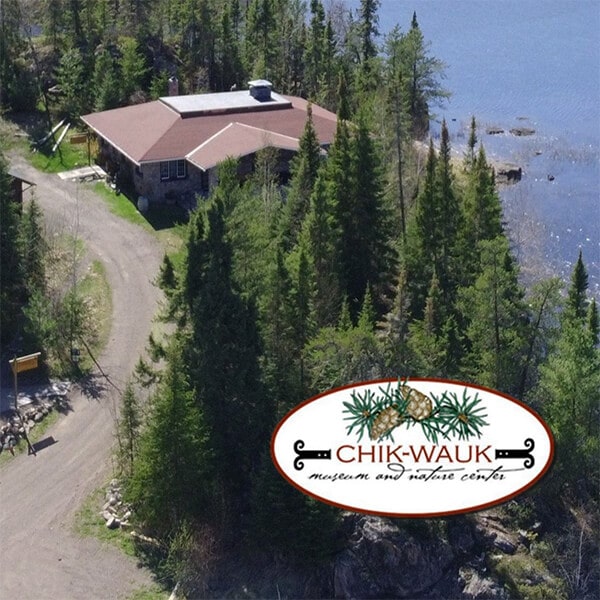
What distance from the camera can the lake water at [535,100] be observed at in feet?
189

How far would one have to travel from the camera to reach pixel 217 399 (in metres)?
31.2

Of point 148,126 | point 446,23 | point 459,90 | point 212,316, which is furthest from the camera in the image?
point 446,23

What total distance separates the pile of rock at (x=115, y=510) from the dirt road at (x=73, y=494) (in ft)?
2.59

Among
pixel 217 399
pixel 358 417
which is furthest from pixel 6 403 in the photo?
pixel 358 417

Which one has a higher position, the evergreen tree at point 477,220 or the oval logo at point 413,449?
the evergreen tree at point 477,220

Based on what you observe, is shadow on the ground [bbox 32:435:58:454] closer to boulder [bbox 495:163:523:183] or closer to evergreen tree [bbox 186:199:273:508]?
evergreen tree [bbox 186:199:273:508]

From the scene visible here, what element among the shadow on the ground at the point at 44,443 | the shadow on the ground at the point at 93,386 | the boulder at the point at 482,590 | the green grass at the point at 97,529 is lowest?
the boulder at the point at 482,590

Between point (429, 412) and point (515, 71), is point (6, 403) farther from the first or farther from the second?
point (515, 71)

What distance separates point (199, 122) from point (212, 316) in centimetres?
2860

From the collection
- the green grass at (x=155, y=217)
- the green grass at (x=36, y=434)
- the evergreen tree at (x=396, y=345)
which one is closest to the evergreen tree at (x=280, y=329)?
the evergreen tree at (x=396, y=345)

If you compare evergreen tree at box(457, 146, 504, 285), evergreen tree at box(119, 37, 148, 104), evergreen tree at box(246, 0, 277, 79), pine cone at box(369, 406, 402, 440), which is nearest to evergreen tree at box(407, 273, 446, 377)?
evergreen tree at box(457, 146, 504, 285)

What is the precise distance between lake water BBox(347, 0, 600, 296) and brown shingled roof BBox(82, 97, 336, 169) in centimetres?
1409

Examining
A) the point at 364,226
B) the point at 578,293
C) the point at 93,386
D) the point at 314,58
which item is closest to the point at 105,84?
the point at 314,58

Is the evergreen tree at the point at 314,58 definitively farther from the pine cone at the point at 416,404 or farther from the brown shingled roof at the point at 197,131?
the pine cone at the point at 416,404
